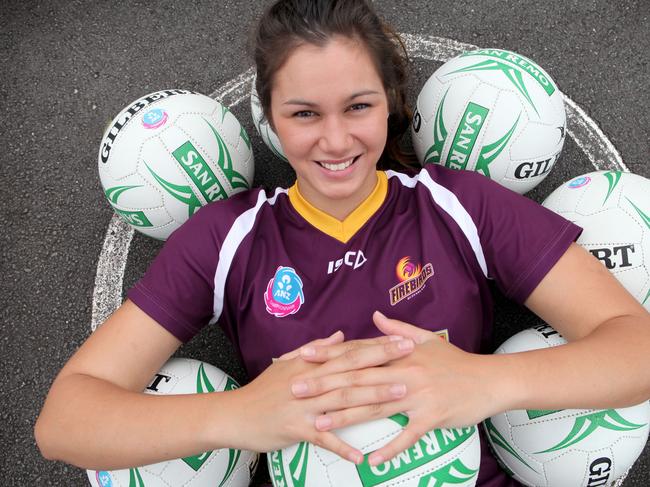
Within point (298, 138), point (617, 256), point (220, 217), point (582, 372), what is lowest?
point (220, 217)

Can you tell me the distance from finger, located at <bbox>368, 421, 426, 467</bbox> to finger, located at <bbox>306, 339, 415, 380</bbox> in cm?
25

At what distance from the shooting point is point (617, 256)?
2484 millimetres

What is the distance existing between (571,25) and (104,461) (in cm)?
378

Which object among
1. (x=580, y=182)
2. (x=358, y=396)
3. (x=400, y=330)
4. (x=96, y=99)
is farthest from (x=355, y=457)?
(x=96, y=99)

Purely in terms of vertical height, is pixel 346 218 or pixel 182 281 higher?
pixel 346 218

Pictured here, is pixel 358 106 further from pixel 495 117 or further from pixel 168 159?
pixel 168 159

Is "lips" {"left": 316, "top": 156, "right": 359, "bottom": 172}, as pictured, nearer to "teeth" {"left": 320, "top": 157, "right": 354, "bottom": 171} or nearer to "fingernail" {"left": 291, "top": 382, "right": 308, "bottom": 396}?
"teeth" {"left": 320, "top": 157, "right": 354, "bottom": 171}

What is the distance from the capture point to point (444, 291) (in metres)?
2.25

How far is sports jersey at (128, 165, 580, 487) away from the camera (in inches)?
88.1

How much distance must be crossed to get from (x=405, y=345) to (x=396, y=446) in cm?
34

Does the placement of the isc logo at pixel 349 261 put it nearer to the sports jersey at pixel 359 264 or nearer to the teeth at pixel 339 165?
the sports jersey at pixel 359 264

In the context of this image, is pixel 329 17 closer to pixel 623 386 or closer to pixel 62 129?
pixel 623 386

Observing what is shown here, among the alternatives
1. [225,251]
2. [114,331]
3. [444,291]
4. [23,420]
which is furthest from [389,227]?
[23,420]

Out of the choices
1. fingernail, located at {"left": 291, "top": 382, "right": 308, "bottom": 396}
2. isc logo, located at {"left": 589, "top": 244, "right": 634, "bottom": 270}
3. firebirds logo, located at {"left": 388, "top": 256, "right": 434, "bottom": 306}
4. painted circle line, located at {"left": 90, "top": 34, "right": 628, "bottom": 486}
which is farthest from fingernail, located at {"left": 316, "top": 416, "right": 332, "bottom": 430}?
painted circle line, located at {"left": 90, "top": 34, "right": 628, "bottom": 486}
